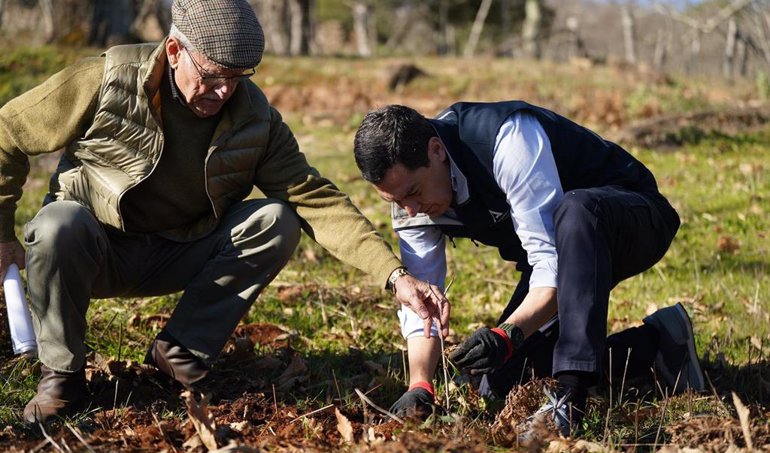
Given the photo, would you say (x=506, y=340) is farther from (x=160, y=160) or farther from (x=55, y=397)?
(x=55, y=397)

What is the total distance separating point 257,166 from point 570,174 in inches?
51.7

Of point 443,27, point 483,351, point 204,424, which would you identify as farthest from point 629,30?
point 204,424

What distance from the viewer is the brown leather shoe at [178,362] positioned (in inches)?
148

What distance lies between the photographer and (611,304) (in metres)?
5.21

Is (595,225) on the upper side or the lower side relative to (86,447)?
upper

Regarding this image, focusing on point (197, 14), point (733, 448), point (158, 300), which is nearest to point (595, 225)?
point (733, 448)

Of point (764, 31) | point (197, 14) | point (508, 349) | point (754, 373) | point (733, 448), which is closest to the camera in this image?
point (733, 448)

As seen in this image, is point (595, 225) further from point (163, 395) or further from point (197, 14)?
point (163, 395)

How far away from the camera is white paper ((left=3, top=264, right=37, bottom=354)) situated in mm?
3486

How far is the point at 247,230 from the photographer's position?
12.2 feet

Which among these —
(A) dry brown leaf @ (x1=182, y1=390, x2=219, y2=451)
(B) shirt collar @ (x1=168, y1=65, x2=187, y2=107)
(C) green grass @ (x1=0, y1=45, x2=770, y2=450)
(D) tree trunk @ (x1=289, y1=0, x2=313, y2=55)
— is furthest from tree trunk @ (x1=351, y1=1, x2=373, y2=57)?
(A) dry brown leaf @ (x1=182, y1=390, x2=219, y2=451)

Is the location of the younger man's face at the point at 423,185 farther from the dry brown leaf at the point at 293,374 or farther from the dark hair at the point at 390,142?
the dry brown leaf at the point at 293,374

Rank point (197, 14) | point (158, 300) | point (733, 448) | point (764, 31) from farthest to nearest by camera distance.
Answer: point (764, 31), point (158, 300), point (197, 14), point (733, 448)

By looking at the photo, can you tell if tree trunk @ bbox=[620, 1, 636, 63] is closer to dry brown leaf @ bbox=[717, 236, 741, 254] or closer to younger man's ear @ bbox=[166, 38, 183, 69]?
dry brown leaf @ bbox=[717, 236, 741, 254]
